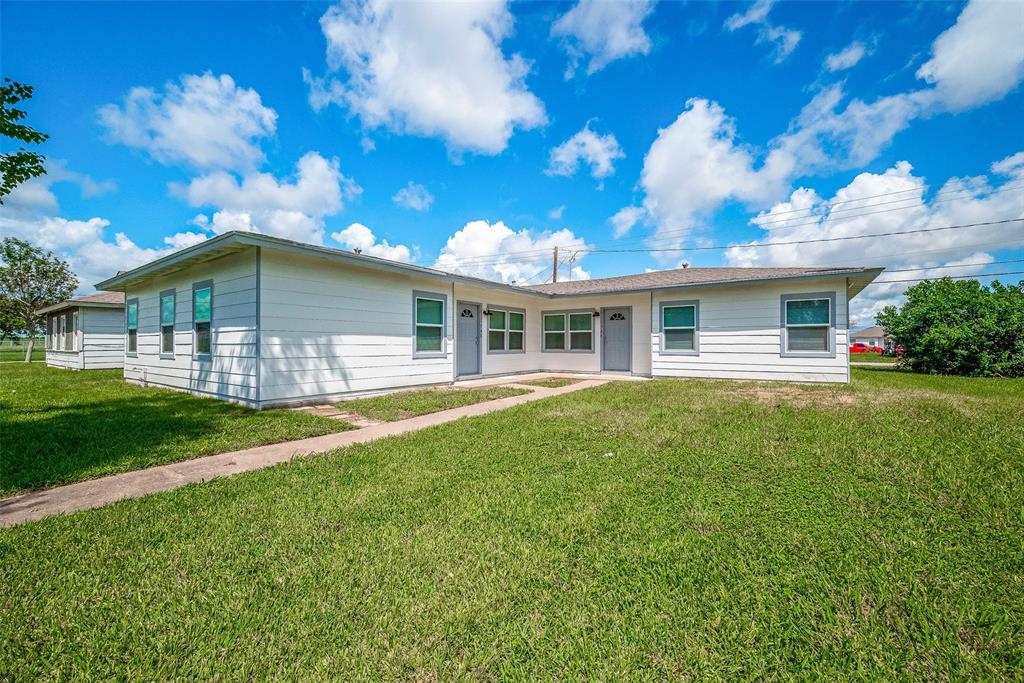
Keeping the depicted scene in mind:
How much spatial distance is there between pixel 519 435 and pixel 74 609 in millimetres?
3843

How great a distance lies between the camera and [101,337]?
15.6 meters

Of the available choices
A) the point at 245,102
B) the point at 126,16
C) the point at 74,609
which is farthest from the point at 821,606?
the point at 245,102

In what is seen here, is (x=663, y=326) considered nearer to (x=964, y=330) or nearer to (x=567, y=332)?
(x=567, y=332)

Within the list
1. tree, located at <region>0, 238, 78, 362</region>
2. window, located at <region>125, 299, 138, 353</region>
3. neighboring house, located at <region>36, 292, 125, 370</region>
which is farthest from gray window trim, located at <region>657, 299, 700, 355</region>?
tree, located at <region>0, 238, 78, 362</region>

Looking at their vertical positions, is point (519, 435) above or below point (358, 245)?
below

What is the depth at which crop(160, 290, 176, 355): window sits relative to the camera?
9.39 metres

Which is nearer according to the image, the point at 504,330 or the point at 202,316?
the point at 202,316

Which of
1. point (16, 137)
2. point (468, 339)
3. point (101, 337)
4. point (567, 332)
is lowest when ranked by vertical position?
point (468, 339)

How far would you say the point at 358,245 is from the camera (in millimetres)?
8742

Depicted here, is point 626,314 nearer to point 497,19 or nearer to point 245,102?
point 497,19

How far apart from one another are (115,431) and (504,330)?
9283 mm

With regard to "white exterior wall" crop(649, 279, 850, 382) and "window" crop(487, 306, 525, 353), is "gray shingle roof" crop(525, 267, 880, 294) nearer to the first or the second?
"white exterior wall" crop(649, 279, 850, 382)

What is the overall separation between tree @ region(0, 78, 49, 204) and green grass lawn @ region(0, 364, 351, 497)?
375 centimetres

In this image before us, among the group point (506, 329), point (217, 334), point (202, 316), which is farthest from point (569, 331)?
point (202, 316)
